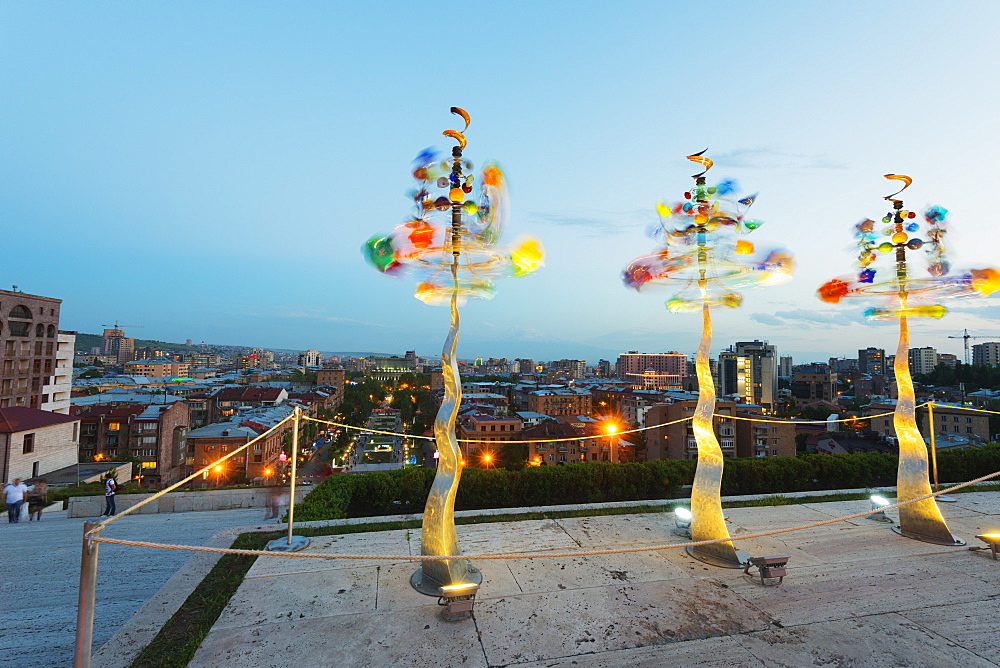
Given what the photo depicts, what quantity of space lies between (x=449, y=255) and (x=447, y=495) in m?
3.25

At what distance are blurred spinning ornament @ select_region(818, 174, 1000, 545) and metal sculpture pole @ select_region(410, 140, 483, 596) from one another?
24.3 ft

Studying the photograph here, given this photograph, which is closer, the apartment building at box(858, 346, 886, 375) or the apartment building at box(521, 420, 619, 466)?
the apartment building at box(521, 420, 619, 466)

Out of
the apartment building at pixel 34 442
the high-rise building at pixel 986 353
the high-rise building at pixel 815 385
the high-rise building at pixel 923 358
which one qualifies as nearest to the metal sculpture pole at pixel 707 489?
the apartment building at pixel 34 442

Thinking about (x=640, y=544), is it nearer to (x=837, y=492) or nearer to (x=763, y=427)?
(x=837, y=492)

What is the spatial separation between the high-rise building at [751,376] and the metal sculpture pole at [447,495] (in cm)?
9147

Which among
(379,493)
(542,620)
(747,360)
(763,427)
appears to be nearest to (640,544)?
(542,620)

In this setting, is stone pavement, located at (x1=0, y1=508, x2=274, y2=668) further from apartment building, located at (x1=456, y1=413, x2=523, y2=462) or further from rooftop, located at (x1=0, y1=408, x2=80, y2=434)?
apartment building, located at (x1=456, y1=413, x2=523, y2=462)

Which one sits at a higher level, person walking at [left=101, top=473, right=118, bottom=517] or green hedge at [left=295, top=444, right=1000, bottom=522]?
green hedge at [left=295, top=444, right=1000, bottom=522]

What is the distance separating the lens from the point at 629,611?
522 cm

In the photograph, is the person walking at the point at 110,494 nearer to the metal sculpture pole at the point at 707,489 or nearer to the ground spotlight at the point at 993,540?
the metal sculpture pole at the point at 707,489

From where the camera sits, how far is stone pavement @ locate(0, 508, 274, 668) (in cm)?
485

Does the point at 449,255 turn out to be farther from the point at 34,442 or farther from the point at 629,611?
the point at 34,442

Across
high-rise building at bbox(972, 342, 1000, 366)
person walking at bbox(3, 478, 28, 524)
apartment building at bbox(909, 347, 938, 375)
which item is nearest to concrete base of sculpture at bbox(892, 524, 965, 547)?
person walking at bbox(3, 478, 28, 524)

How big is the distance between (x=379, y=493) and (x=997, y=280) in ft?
39.1
